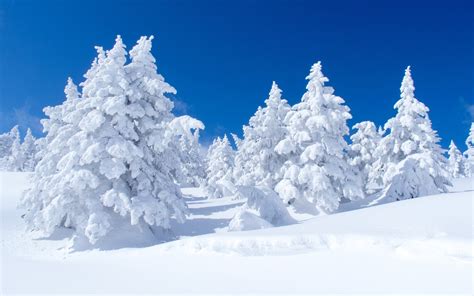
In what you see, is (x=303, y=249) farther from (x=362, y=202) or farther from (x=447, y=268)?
(x=362, y=202)

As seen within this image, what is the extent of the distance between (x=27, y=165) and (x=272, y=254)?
90581mm

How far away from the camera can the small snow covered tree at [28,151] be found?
→ 269ft

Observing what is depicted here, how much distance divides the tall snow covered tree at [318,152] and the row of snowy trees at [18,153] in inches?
2621

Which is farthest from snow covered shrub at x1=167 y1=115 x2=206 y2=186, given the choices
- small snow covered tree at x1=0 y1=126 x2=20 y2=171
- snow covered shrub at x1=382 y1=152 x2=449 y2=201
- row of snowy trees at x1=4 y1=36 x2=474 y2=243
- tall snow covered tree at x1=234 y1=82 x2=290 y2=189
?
small snow covered tree at x1=0 y1=126 x2=20 y2=171

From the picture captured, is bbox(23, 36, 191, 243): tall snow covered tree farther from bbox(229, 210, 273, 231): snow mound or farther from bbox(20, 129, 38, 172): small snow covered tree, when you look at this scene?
bbox(20, 129, 38, 172): small snow covered tree

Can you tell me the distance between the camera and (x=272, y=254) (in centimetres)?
937

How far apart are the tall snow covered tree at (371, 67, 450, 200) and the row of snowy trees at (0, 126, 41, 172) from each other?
72.9 metres

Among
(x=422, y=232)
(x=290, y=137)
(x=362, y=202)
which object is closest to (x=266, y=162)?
(x=290, y=137)

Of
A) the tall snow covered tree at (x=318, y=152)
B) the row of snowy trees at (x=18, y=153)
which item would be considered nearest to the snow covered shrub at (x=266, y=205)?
the tall snow covered tree at (x=318, y=152)

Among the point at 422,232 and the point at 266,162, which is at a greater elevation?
the point at 266,162

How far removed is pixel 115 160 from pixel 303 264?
47.7 ft

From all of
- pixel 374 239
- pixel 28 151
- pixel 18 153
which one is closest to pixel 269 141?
pixel 374 239

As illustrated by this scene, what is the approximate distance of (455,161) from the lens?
255ft

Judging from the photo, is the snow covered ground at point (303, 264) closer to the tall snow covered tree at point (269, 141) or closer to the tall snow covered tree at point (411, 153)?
the tall snow covered tree at point (411, 153)
